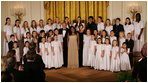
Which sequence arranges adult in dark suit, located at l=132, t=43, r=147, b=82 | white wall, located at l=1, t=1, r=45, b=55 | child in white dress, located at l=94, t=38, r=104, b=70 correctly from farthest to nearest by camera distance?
white wall, located at l=1, t=1, r=45, b=55 → child in white dress, located at l=94, t=38, r=104, b=70 → adult in dark suit, located at l=132, t=43, r=147, b=82

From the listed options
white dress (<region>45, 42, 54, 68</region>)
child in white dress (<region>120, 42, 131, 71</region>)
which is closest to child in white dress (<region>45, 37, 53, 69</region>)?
white dress (<region>45, 42, 54, 68</region>)

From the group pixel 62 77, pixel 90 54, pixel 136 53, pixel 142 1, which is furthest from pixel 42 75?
pixel 142 1

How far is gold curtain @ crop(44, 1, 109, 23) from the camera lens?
34.4ft

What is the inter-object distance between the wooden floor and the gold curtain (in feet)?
10.6

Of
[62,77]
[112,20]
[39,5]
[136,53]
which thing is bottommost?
[62,77]

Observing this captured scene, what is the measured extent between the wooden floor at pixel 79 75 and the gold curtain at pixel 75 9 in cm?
322

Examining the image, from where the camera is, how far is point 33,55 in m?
4.80

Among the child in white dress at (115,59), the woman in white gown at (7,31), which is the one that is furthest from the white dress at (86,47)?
the woman in white gown at (7,31)

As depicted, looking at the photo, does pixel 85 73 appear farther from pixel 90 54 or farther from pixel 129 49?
pixel 129 49

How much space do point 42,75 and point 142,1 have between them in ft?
23.3

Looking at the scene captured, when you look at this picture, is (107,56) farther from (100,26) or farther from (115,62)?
(100,26)

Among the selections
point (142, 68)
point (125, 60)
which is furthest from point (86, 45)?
point (142, 68)

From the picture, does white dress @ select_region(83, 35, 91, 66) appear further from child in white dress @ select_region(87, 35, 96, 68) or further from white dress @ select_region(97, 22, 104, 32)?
white dress @ select_region(97, 22, 104, 32)

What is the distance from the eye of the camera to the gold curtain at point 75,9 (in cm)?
1050
